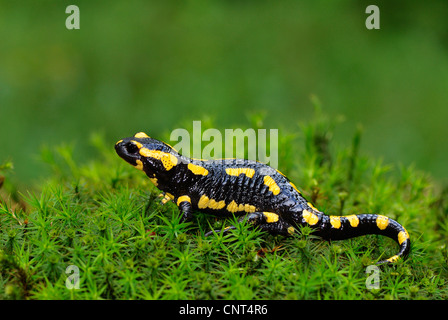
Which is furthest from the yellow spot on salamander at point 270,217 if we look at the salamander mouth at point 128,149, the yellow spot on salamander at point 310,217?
the salamander mouth at point 128,149

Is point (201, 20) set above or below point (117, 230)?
above

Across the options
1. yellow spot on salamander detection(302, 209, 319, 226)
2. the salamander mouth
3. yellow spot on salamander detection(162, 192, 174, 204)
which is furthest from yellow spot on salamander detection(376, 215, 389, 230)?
the salamander mouth

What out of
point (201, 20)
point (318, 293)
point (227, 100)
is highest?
point (201, 20)

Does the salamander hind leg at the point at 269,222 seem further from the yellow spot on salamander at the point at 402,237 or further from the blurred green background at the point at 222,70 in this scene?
the blurred green background at the point at 222,70

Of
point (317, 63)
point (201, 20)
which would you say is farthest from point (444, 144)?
point (201, 20)

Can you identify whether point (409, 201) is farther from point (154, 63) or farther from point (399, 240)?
point (154, 63)

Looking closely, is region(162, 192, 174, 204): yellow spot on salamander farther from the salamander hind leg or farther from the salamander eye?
the salamander hind leg

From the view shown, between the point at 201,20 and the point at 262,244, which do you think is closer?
the point at 262,244
